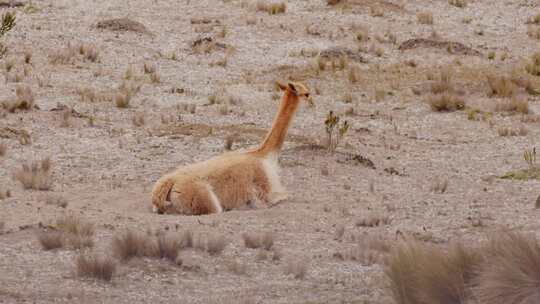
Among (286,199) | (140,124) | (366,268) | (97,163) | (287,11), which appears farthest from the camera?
(287,11)

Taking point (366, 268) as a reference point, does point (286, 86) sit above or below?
above

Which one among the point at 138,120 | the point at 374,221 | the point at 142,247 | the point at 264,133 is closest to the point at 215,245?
the point at 142,247

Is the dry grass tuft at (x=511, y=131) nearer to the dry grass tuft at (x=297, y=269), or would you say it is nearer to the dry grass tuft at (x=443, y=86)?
the dry grass tuft at (x=443, y=86)

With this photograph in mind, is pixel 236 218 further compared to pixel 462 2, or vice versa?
pixel 462 2

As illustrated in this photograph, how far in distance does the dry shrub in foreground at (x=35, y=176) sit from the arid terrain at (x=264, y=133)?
4cm

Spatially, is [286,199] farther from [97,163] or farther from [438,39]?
[438,39]

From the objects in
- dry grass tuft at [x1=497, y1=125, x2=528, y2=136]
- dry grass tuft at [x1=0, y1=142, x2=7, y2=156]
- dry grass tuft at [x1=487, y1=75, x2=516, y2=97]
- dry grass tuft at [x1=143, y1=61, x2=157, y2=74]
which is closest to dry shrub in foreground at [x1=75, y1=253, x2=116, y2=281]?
dry grass tuft at [x1=0, y1=142, x2=7, y2=156]

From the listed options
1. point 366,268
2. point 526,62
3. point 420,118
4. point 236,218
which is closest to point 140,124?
point 420,118

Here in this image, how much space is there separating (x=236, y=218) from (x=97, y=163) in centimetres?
386

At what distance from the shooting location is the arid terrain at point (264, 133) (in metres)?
9.48

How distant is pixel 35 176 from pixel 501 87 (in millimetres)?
10948

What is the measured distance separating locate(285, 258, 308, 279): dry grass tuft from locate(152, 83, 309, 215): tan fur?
2334 millimetres

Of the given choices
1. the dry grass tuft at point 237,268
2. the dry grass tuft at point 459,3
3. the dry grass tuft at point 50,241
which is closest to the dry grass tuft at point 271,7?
the dry grass tuft at point 459,3

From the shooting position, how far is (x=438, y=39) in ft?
88.1
